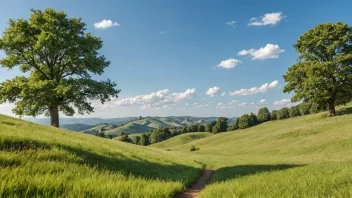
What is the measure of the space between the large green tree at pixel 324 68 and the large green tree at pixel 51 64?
36.0m

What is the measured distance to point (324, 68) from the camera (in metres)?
42.7

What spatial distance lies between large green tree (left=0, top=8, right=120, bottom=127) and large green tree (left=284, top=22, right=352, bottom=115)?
118 feet

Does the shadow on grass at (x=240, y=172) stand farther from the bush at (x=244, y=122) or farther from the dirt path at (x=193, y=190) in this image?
the bush at (x=244, y=122)

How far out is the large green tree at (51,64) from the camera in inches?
1070

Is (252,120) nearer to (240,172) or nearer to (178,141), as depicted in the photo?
(178,141)

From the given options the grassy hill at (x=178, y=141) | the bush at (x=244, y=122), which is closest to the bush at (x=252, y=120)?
the bush at (x=244, y=122)

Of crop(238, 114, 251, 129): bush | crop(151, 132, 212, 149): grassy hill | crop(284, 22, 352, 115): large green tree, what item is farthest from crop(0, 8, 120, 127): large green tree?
crop(238, 114, 251, 129): bush

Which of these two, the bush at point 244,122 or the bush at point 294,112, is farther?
the bush at point 294,112

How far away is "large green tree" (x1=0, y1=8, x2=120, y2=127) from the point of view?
27172 mm

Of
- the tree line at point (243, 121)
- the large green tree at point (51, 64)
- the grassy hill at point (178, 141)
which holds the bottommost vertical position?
the grassy hill at point (178, 141)

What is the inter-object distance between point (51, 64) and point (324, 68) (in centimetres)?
4579

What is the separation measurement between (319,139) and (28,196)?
4320cm

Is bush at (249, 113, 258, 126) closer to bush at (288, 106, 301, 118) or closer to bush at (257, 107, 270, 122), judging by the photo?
bush at (257, 107, 270, 122)

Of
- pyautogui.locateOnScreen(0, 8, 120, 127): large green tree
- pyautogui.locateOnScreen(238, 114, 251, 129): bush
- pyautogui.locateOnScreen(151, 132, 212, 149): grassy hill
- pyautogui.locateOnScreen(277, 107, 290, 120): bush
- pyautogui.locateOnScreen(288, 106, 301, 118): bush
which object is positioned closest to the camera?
pyautogui.locateOnScreen(0, 8, 120, 127): large green tree
